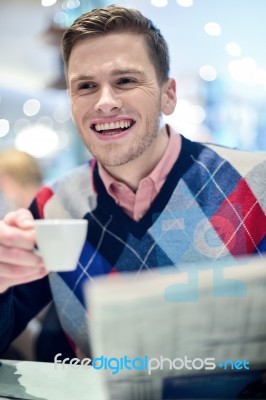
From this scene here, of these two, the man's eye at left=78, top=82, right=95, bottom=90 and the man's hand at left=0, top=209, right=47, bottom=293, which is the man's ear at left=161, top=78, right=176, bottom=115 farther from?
the man's hand at left=0, top=209, right=47, bottom=293

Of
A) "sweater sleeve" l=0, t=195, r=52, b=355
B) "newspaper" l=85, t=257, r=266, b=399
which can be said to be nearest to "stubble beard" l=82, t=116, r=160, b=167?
"sweater sleeve" l=0, t=195, r=52, b=355

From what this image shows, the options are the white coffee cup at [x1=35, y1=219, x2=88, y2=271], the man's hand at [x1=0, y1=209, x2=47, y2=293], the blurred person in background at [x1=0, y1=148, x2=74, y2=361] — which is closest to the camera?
the white coffee cup at [x1=35, y1=219, x2=88, y2=271]

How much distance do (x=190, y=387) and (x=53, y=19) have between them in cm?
117

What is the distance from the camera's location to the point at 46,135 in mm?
3814

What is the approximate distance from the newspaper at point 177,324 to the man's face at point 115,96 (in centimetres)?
58

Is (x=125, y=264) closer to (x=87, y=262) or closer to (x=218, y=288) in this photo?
(x=87, y=262)

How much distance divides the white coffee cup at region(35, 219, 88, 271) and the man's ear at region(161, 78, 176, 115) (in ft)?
1.98

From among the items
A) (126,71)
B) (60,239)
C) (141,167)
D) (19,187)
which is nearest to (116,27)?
(126,71)

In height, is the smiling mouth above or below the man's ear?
below

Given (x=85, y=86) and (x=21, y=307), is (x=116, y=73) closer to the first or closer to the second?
(x=85, y=86)

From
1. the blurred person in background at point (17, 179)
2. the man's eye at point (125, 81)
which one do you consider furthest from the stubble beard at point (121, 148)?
the blurred person in background at point (17, 179)

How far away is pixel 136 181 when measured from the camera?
1.21 m

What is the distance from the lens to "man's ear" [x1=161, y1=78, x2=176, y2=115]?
3.96ft

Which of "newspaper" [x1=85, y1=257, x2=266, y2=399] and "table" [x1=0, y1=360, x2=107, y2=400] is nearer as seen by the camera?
"newspaper" [x1=85, y1=257, x2=266, y2=399]
